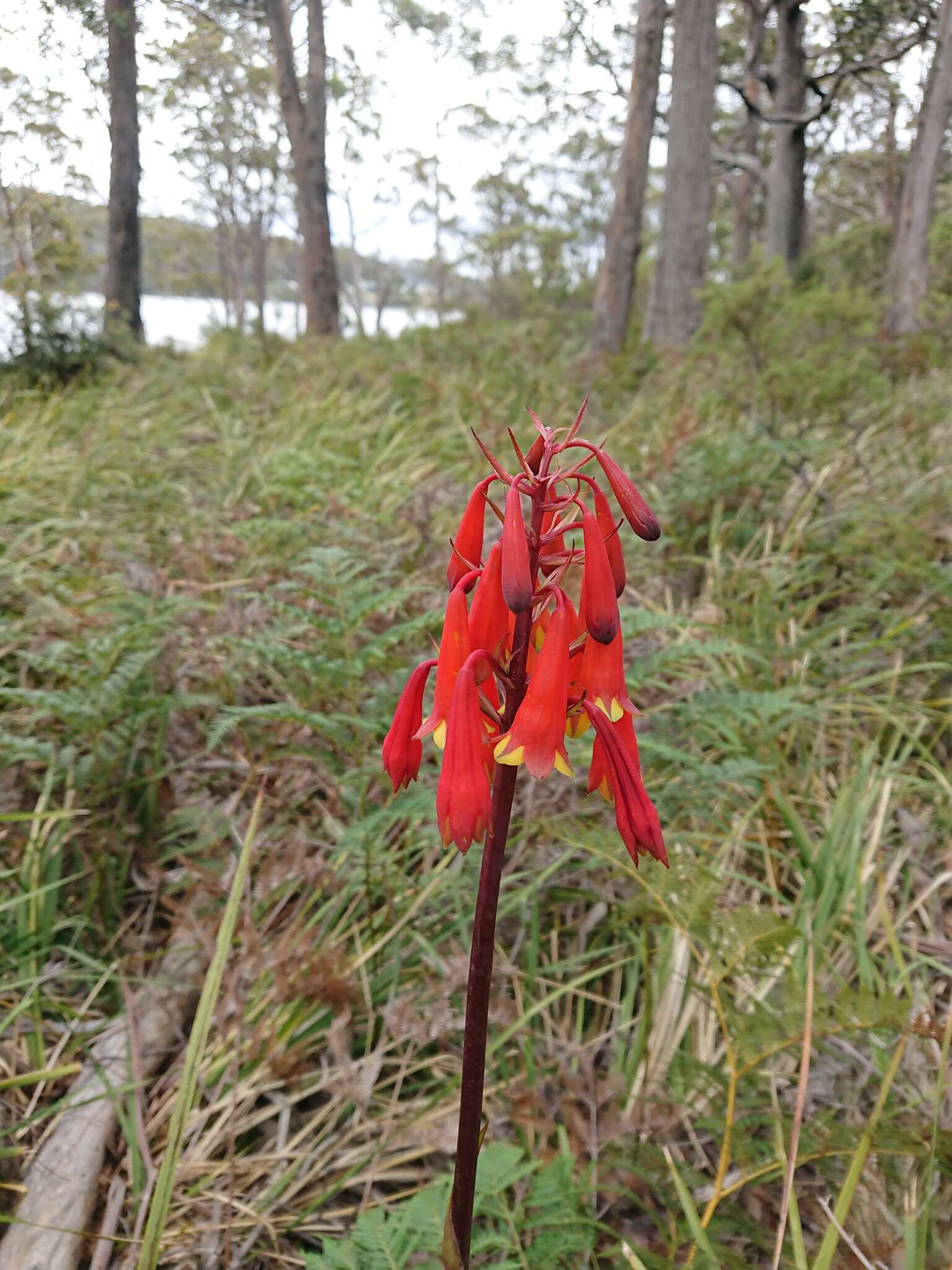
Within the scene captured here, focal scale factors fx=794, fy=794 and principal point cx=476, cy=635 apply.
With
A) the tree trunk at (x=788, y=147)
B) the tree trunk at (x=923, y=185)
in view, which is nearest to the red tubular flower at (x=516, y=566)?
the tree trunk at (x=923, y=185)

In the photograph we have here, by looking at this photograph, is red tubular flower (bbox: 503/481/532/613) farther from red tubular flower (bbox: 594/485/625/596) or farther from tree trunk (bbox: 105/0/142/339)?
tree trunk (bbox: 105/0/142/339)

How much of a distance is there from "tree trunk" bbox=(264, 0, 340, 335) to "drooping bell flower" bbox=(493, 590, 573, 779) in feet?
38.2

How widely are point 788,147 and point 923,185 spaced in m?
5.65

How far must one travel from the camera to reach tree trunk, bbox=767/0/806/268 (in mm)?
13922

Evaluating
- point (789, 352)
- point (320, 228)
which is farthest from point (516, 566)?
point (320, 228)

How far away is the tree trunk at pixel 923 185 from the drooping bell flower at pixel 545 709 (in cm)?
881

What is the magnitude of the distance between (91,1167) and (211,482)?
354cm

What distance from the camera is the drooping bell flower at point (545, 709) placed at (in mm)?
768

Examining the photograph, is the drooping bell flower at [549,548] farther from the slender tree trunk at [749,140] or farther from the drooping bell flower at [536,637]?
the slender tree trunk at [749,140]

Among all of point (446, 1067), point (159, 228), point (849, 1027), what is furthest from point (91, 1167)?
point (159, 228)

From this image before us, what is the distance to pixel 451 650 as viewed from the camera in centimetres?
85

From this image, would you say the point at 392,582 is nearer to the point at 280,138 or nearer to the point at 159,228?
the point at 280,138

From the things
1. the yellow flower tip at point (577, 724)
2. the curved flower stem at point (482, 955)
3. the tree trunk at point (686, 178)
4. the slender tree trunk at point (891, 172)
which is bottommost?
the curved flower stem at point (482, 955)

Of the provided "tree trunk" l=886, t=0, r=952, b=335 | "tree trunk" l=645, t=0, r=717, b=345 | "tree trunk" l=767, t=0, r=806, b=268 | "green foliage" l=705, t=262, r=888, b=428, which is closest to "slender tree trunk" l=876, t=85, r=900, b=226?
"tree trunk" l=767, t=0, r=806, b=268
